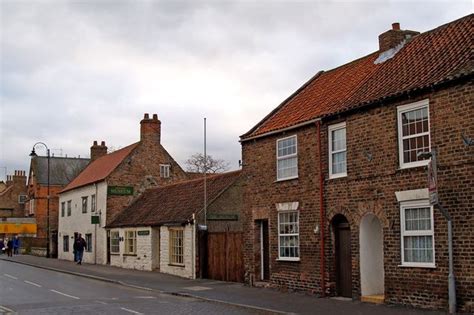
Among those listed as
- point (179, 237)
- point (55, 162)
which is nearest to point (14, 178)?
point (55, 162)

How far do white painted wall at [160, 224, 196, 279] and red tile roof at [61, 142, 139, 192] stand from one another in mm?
9870

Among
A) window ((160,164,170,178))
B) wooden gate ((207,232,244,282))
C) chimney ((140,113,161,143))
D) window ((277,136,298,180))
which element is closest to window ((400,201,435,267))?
window ((277,136,298,180))

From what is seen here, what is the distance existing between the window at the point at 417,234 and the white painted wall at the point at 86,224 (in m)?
25.7

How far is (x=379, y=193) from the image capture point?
17.7m

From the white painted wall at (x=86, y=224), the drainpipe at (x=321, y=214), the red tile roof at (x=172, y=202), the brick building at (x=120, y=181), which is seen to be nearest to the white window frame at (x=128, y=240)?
the red tile roof at (x=172, y=202)

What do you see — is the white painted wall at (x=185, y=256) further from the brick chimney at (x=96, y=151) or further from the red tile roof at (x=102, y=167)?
the brick chimney at (x=96, y=151)

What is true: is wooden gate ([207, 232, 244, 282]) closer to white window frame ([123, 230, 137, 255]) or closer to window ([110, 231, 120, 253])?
white window frame ([123, 230, 137, 255])

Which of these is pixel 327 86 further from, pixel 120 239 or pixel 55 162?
pixel 55 162

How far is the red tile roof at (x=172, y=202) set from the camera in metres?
29.7

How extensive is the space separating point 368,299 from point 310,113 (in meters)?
6.60

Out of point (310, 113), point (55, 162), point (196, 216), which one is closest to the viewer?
point (310, 113)

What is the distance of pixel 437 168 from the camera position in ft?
52.2

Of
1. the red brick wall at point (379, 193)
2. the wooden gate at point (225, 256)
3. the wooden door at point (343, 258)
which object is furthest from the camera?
the wooden gate at point (225, 256)

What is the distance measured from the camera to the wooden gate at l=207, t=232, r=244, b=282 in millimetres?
25078
